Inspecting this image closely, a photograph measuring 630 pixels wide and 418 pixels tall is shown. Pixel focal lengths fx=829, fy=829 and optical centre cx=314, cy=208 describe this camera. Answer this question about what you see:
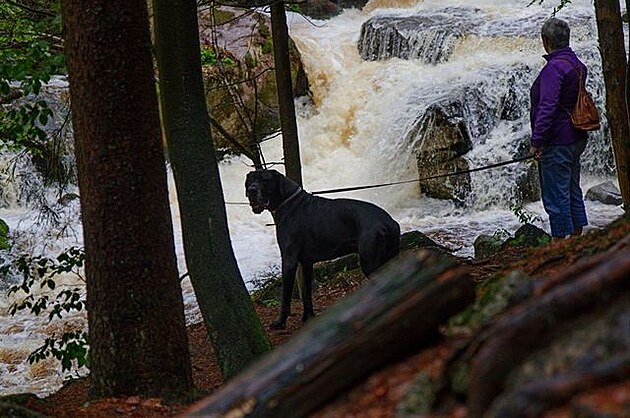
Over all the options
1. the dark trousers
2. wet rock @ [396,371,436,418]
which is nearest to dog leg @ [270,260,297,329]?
the dark trousers

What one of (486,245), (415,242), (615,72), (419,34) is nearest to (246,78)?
(419,34)

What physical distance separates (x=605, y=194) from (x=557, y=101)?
7935mm

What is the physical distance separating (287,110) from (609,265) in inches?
265

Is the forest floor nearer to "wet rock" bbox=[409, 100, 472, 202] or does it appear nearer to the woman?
the woman

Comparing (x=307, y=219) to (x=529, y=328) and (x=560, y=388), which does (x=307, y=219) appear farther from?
(x=560, y=388)

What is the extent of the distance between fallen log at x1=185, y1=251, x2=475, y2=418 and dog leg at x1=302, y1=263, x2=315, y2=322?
5004 millimetres

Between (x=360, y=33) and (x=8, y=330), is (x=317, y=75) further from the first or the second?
(x=8, y=330)

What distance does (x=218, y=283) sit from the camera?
5.52m

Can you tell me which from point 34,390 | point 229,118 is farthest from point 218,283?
point 229,118

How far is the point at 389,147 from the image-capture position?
1648 centimetres

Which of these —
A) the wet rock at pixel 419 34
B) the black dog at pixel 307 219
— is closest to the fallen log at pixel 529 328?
the black dog at pixel 307 219

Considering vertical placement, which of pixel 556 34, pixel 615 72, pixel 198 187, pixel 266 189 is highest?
pixel 556 34

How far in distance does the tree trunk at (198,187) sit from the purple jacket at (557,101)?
2.78 meters

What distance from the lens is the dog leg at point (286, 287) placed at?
7523 mm
